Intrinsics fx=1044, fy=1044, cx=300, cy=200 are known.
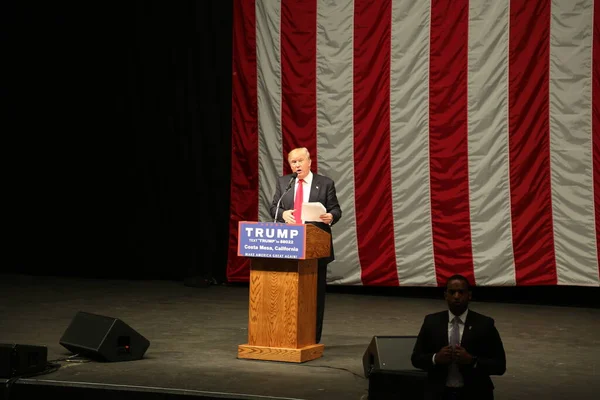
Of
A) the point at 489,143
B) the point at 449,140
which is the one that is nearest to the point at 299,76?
the point at 449,140

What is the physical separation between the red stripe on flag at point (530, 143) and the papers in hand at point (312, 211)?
9.90 ft

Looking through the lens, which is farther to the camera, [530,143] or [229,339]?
[530,143]

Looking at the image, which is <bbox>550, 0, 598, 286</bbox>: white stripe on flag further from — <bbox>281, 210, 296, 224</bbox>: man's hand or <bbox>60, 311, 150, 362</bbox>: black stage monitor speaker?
<bbox>60, 311, 150, 362</bbox>: black stage monitor speaker

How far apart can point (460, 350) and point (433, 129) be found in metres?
5.25

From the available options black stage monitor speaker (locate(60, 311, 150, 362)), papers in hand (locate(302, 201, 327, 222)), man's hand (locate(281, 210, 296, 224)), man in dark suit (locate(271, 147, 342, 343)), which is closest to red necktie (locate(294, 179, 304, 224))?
man in dark suit (locate(271, 147, 342, 343))

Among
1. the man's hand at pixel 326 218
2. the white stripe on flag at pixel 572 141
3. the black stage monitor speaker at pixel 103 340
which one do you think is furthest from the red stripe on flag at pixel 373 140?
the black stage monitor speaker at pixel 103 340

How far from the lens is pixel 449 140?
29.6 feet

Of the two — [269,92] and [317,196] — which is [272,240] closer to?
[317,196]

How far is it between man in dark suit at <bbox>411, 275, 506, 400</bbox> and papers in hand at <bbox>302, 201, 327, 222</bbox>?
86.3 inches

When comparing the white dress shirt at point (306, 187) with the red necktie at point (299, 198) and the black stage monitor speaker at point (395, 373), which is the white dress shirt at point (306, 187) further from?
the black stage monitor speaker at point (395, 373)

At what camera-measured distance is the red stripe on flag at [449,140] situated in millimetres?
8961

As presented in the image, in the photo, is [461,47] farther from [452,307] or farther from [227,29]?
Result: [452,307]

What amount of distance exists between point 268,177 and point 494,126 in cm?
214

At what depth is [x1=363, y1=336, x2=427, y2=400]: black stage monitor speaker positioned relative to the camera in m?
4.66
